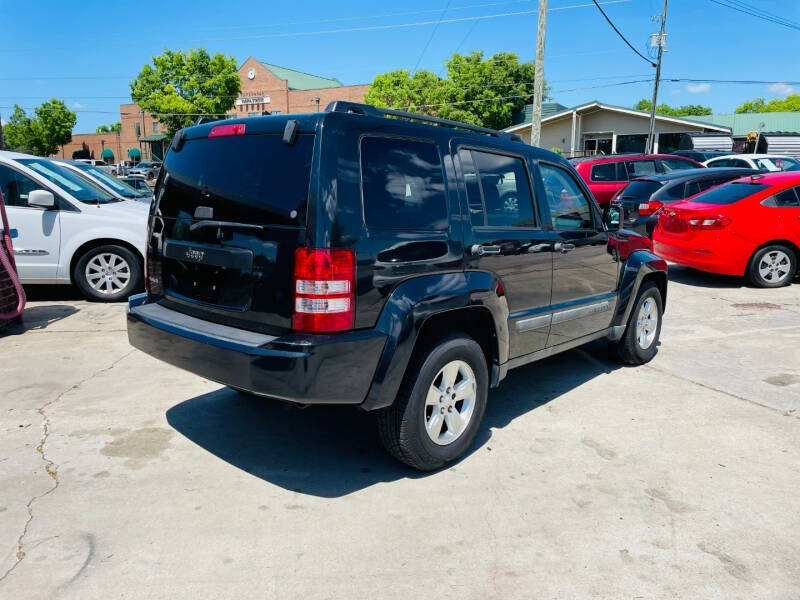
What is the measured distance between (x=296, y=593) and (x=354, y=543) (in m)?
0.43

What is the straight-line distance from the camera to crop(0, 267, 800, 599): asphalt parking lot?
2777 millimetres

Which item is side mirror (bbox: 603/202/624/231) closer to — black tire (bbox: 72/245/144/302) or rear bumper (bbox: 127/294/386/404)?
rear bumper (bbox: 127/294/386/404)

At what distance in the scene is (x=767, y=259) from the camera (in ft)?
30.7

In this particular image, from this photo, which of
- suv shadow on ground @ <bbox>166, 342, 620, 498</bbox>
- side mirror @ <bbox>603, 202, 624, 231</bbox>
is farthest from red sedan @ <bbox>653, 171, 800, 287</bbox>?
suv shadow on ground @ <bbox>166, 342, 620, 498</bbox>

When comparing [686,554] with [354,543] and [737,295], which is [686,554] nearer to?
[354,543]

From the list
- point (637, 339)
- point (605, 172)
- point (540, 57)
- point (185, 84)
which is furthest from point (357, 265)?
point (185, 84)

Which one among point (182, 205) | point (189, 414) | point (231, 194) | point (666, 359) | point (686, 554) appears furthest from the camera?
point (666, 359)

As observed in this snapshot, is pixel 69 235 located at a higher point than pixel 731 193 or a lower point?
lower

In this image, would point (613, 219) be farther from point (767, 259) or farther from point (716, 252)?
point (767, 259)

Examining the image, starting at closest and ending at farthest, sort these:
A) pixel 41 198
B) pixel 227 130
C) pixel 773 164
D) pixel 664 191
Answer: pixel 227 130
pixel 41 198
pixel 664 191
pixel 773 164

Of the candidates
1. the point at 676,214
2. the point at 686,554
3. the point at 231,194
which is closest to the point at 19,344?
the point at 231,194

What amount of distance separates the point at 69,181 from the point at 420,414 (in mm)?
6720

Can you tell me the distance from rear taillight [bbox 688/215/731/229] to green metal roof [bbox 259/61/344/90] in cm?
7288

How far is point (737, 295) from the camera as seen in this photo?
29.8ft
